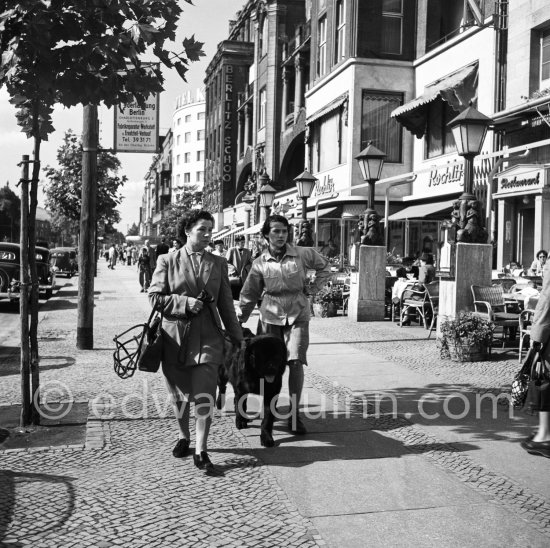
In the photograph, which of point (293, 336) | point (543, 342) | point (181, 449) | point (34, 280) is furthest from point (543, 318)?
point (34, 280)

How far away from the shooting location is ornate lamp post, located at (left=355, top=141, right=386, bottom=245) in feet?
45.0

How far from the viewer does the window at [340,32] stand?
27.1 m

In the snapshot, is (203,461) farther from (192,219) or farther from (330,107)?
(330,107)

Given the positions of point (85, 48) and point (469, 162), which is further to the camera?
point (469, 162)

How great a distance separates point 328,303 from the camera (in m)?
15.1

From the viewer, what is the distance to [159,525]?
12.4 ft

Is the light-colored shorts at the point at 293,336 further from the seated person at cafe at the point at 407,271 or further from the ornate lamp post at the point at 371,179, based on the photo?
the seated person at cafe at the point at 407,271

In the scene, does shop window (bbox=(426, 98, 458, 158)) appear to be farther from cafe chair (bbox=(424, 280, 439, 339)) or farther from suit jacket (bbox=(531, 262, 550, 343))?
suit jacket (bbox=(531, 262, 550, 343))

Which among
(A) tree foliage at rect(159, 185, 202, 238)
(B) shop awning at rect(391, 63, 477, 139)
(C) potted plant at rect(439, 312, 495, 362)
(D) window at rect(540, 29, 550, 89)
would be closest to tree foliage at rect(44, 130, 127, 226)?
(B) shop awning at rect(391, 63, 477, 139)

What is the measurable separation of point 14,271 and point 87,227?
911 centimetres

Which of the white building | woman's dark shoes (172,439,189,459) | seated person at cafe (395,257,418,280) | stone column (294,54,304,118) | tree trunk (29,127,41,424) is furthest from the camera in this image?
the white building

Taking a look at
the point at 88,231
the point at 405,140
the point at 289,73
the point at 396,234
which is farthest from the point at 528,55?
the point at 289,73

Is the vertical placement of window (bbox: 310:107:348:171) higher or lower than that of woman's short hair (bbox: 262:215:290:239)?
higher

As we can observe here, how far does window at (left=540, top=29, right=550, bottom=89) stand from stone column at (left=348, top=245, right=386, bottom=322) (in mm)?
7662
